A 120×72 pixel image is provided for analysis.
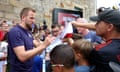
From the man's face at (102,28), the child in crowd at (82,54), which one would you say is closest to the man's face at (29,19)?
the child in crowd at (82,54)

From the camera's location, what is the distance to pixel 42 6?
422 inches

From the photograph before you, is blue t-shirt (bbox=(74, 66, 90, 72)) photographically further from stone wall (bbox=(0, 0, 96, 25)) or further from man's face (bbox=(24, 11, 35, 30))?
stone wall (bbox=(0, 0, 96, 25))

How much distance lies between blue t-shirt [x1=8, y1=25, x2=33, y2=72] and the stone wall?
191 inches

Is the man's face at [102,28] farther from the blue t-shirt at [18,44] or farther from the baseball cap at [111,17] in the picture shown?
the blue t-shirt at [18,44]

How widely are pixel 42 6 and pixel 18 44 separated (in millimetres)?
6974

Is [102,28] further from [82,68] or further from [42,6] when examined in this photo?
[42,6]

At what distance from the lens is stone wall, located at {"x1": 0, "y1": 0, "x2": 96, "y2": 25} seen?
909cm

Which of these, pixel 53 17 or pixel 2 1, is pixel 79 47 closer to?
pixel 2 1

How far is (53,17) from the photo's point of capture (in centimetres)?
1110

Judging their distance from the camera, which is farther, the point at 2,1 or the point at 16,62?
the point at 2,1

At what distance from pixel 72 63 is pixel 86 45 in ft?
1.28

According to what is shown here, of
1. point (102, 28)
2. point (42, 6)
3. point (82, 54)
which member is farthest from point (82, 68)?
point (42, 6)

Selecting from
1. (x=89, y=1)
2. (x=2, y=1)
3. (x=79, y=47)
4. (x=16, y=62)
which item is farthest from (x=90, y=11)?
(x=79, y=47)

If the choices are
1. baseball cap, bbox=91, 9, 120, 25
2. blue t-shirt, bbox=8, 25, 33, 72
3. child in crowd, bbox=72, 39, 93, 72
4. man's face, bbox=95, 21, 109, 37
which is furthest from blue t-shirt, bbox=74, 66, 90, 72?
blue t-shirt, bbox=8, 25, 33, 72
